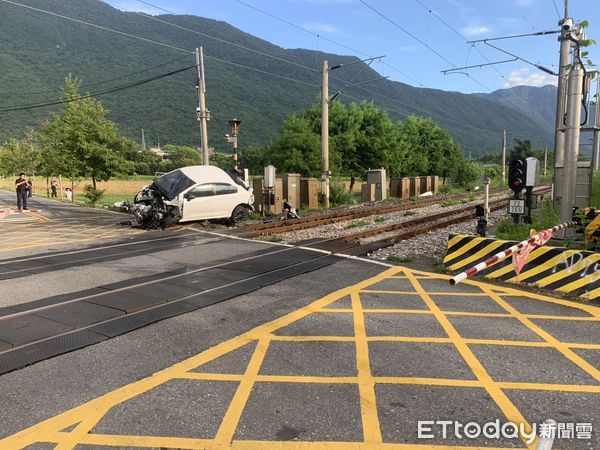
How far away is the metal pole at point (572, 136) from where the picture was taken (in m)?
8.99

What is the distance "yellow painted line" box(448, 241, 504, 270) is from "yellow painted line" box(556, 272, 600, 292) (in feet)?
4.49

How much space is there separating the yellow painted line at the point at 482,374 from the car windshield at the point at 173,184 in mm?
10508

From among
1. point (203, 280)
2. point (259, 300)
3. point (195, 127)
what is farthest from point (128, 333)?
point (195, 127)

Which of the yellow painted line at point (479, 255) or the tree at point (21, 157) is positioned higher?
the tree at point (21, 157)

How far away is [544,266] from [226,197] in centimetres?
1086

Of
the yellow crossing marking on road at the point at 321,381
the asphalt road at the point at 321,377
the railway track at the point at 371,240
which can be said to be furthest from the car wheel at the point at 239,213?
the yellow crossing marking on road at the point at 321,381

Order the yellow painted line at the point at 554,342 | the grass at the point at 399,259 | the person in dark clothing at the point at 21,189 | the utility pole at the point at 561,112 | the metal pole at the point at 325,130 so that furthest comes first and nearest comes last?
the metal pole at the point at 325,130
the person in dark clothing at the point at 21,189
the utility pole at the point at 561,112
the grass at the point at 399,259
the yellow painted line at the point at 554,342

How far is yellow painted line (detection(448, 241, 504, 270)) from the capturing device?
26.1 ft

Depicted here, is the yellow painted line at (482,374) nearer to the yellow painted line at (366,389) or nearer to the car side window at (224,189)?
the yellow painted line at (366,389)

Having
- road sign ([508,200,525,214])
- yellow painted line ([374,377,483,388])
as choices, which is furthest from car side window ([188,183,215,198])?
yellow painted line ([374,377,483,388])

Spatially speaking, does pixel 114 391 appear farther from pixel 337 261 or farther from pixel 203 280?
pixel 337 261

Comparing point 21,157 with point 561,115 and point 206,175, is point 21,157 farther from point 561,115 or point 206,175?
point 561,115

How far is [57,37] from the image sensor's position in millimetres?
199625

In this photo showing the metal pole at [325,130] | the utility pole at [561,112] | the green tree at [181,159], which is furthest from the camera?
the green tree at [181,159]
